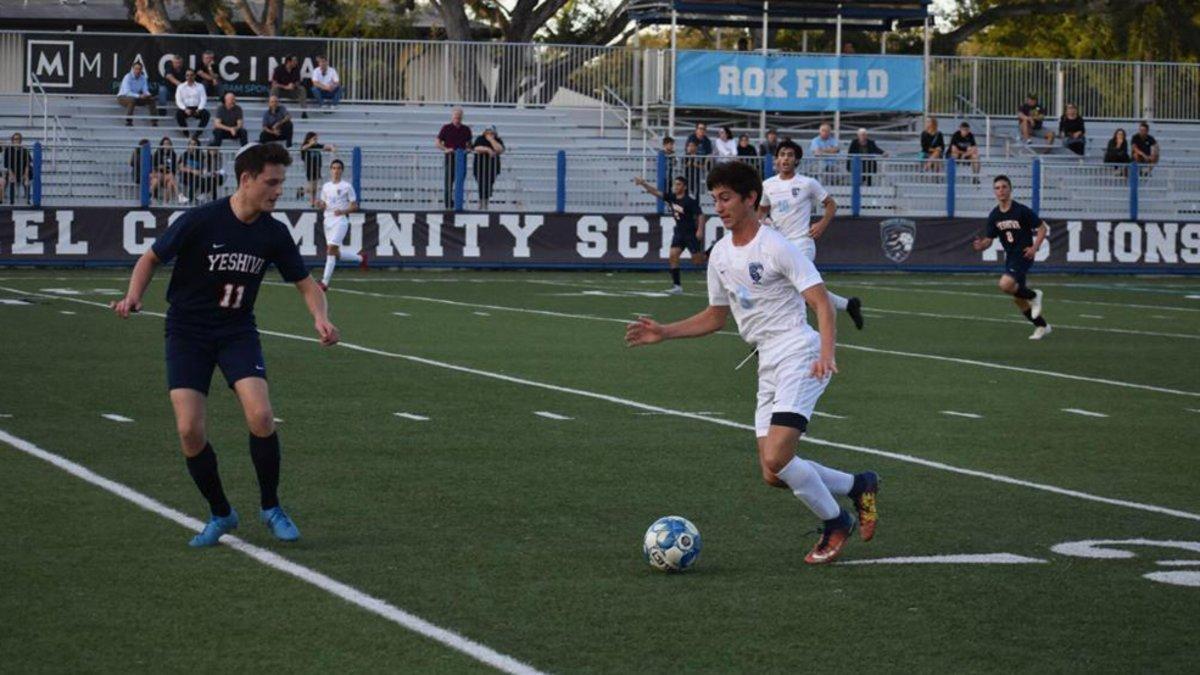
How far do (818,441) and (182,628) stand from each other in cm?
641

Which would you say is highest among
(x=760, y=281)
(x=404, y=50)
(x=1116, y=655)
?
(x=404, y=50)

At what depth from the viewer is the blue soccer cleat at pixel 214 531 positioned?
9.02 metres

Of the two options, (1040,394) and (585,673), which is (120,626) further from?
(1040,394)

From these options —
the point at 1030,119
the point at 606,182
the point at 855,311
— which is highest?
the point at 1030,119

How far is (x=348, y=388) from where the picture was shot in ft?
52.1

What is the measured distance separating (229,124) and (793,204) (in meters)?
17.7

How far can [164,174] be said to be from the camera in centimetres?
3469

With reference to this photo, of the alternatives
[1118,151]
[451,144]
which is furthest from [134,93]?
[1118,151]

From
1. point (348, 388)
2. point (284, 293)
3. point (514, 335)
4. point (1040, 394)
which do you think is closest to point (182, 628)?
point (348, 388)

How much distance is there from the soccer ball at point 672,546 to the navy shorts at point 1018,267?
47.9 ft

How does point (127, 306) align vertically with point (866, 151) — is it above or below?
below

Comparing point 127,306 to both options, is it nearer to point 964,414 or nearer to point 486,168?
point 964,414

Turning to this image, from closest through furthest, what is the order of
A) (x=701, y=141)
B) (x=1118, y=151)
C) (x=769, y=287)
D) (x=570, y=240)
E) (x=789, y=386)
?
(x=789, y=386) → (x=769, y=287) → (x=570, y=240) → (x=701, y=141) → (x=1118, y=151)

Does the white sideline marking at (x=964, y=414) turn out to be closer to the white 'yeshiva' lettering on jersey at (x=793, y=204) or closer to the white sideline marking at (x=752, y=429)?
the white sideline marking at (x=752, y=429)
